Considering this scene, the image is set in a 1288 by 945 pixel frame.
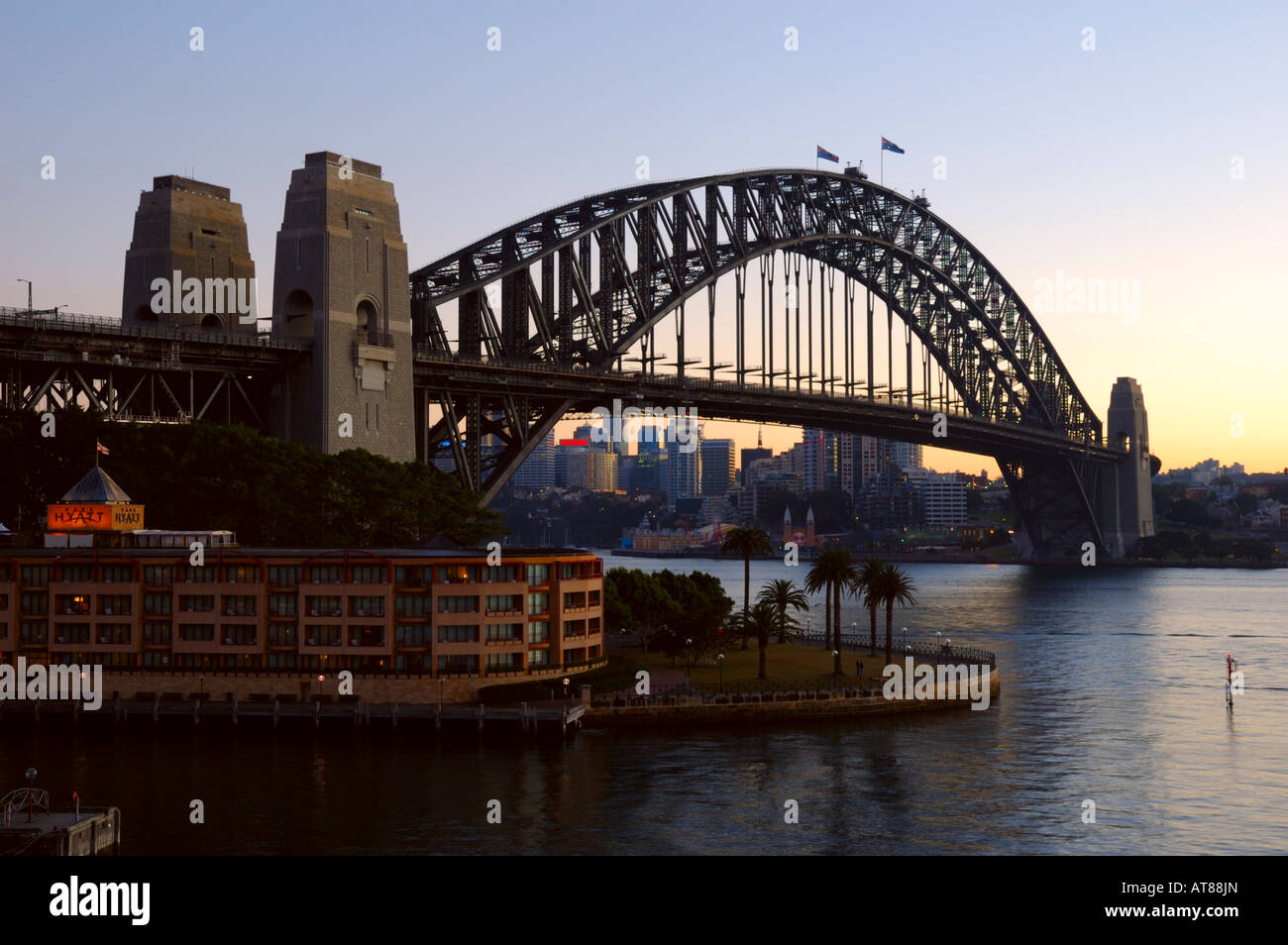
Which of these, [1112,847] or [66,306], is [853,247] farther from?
[1112,847]

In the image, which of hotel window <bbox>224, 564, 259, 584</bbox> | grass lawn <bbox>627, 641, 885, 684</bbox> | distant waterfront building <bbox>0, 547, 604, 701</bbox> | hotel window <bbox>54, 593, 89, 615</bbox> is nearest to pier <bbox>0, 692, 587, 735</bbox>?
distant waterfront building <bbox>0, 547, 604, 701</bbox>

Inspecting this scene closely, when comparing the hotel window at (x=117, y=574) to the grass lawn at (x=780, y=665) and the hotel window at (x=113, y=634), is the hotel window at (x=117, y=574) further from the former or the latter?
the grass lawn at (x=780, y=665)

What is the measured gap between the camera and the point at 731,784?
2309 inches

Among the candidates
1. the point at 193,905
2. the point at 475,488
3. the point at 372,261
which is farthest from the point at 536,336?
the point at 193,905

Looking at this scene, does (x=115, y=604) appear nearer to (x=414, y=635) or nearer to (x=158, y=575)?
(x=158, y=575)

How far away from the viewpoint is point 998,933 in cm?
2983

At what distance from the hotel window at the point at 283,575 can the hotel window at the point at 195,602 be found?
11.0ft

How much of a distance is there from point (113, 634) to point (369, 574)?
550 inches

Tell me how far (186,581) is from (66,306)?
2220cm

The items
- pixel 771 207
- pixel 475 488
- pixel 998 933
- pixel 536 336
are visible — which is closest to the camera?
pixel 998 933

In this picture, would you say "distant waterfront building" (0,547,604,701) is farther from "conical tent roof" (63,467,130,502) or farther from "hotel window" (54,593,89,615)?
"conical tent roof" (63,467,130,502)

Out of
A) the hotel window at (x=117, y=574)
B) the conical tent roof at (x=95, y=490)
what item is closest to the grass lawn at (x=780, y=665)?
the hotel window at (x=117, y=574)

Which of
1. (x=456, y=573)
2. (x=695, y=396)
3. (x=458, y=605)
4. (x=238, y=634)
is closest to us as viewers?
(x=458, y=605)

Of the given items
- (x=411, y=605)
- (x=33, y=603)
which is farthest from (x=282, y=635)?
(x=33, y=603)
